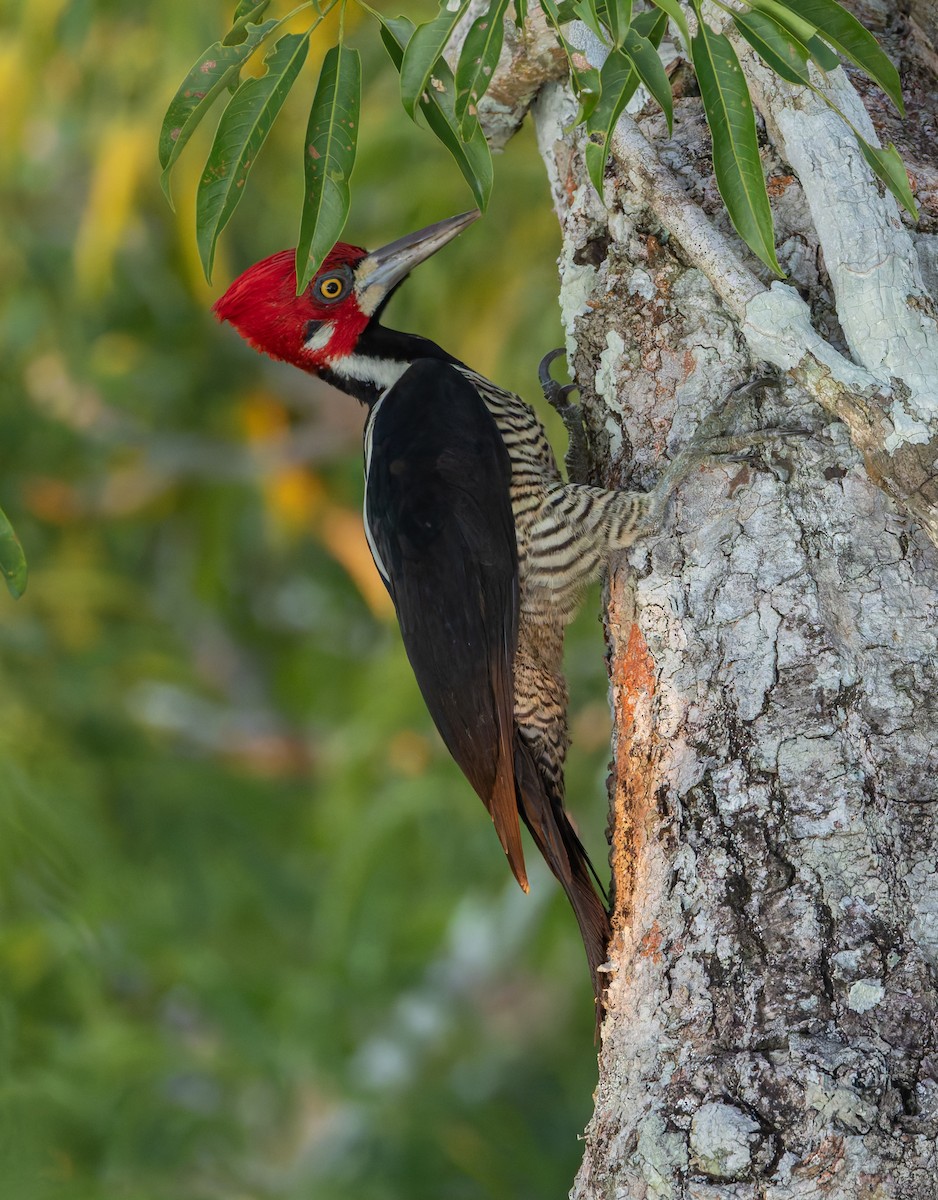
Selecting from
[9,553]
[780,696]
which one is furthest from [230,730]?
[780,696]

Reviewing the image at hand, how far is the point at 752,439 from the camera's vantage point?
250 cm

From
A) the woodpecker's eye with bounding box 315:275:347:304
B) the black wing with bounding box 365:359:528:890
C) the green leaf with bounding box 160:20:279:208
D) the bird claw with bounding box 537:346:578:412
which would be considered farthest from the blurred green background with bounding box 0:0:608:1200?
the green leaf with bounding box 160:20:279:208

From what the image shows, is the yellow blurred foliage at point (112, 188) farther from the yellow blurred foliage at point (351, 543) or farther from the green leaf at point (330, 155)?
the green leaf at point (330, 155)

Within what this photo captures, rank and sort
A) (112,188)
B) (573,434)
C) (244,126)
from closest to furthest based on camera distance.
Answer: (244,126)
(573,434)
(112,188)

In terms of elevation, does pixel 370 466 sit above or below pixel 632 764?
above

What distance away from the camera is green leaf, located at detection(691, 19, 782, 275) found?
1797 mm

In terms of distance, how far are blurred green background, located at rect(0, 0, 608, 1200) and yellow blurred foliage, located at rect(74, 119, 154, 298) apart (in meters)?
0.02

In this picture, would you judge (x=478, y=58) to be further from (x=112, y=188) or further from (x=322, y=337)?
(x=112, y=188)

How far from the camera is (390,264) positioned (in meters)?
3.39

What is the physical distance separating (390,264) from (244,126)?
1.58 meters

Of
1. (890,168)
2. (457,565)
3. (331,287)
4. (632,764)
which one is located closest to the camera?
(890,168)

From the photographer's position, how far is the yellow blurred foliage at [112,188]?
6.15 metres

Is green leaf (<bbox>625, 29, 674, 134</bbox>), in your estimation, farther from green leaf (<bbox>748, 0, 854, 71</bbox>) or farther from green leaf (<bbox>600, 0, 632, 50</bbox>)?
green leaf (<bbox>748, 0, 854, 71</bbox>)

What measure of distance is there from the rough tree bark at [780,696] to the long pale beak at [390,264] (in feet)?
2.23
